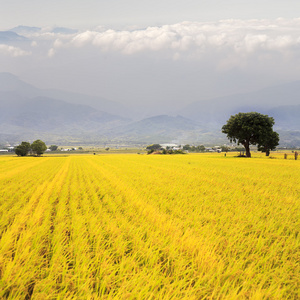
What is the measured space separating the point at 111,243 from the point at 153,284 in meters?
2.39

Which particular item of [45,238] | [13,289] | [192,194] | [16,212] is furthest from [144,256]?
[192,194]

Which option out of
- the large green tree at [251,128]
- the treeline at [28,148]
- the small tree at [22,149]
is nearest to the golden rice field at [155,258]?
the large green tree at [251,128]

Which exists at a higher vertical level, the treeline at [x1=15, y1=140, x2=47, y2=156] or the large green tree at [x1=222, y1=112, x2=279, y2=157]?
the large green tree at [x1=222, y1=112, x2=279, y2=157]

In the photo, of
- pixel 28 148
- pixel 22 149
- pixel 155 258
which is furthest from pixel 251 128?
pixel 28 148

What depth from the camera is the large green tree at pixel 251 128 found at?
6194cm

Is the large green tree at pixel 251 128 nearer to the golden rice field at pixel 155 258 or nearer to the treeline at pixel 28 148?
the golden rice field at pixel 155 258

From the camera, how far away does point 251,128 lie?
61.1 m

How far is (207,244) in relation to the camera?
5824 millimetres

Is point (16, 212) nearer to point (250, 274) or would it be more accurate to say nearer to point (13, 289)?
point (13, 289)

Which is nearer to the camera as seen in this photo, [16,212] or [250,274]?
[250,274]

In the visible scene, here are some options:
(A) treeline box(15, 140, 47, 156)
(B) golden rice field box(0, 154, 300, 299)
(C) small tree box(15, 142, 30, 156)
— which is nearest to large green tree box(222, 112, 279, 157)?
(B) golden rice field box(0, 154, 300, 299)

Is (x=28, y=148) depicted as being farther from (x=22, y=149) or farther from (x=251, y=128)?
(x=251, y=128)

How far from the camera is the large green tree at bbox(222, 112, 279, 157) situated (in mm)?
61938

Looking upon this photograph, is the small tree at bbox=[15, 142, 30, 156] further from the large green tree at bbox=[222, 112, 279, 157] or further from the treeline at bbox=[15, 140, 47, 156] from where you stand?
the large green tree at bbox=[222, 112, 279, 157]
